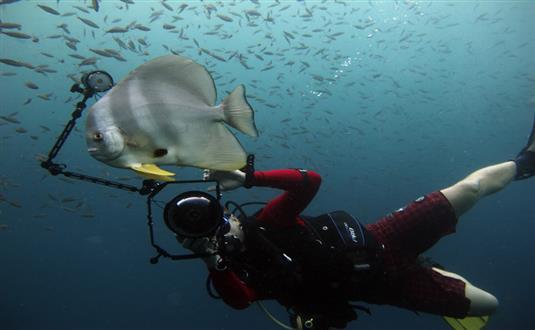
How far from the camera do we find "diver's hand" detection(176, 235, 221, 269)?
8.35 ft

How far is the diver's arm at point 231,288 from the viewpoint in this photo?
2.99 m

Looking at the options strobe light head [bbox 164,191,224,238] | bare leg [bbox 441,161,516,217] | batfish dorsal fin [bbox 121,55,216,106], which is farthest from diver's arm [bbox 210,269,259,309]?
bare leg [bbox 441,161,516,217]

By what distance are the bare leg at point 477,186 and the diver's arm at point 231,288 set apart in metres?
3.02

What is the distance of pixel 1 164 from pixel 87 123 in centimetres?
4950

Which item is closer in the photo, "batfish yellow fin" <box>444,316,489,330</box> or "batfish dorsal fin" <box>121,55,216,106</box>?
"batfish dorsal fin" <box>121,55,216,106</box>

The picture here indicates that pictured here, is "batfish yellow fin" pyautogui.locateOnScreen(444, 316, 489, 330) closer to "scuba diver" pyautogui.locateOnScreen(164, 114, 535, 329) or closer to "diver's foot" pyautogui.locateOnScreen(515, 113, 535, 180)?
"scuba diver" pyautogui.locateOnScreen(164, 114, 535, 329)

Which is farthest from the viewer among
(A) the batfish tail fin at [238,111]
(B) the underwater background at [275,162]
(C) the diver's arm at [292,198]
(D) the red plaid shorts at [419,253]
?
(B) the underwater background at [275,162]

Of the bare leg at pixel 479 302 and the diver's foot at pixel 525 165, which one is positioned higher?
the diver's foot at pixel 525 165

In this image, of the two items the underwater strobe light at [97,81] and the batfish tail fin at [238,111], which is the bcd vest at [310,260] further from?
the underwater strobe light at [97,81]

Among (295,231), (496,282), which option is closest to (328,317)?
(295,231)

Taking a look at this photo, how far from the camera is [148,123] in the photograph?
1.50m

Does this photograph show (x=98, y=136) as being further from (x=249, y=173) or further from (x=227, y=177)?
(x=249, y=173)

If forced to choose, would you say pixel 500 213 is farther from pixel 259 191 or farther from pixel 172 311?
pixel 172 311

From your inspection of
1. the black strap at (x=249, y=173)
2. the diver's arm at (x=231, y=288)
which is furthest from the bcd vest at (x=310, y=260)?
the black strap at (x=249, y=173)
